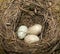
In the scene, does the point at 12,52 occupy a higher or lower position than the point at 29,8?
lower

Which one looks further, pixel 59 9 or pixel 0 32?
pixel 59 9

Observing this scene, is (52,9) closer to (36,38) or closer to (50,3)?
(50,3)

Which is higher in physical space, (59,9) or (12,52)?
(59,9)

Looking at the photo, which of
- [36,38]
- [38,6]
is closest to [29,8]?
[38,6]

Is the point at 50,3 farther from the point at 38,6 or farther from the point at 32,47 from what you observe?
the point at 32,47

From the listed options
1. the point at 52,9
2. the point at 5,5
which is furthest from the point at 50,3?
the point at 5,5

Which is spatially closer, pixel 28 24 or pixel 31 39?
pixel 31 39
